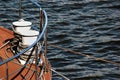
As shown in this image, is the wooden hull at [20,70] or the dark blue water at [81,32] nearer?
the wooden hull at [20,70]

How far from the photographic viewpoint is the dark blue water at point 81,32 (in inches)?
460

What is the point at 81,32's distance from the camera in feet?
49.6

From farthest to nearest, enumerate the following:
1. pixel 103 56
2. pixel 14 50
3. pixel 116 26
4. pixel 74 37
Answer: pixel 116 26 → pixel 74 37 → pixel 103 56 → pixel 14 50

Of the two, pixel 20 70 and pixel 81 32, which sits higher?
pixel 20 70

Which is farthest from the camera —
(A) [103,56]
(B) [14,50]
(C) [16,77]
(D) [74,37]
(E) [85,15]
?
(E) [85,15]

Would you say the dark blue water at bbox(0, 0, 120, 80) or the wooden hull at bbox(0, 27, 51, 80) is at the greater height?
the wooden hull at bbox(0, 27, 51, 80)

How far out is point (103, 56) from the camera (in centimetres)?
1269

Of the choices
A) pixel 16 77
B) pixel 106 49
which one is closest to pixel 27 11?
pixel 106 49

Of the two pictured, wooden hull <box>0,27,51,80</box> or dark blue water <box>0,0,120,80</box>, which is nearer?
wooden hull <box>0,27,51,80</box>

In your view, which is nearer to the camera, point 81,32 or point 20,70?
point 20,70

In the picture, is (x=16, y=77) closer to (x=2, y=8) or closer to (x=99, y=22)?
(x=99, y=22)

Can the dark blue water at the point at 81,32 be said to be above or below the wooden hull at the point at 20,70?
below

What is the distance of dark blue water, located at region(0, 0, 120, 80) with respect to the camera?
1169cm

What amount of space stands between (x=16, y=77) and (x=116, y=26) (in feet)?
32.5
